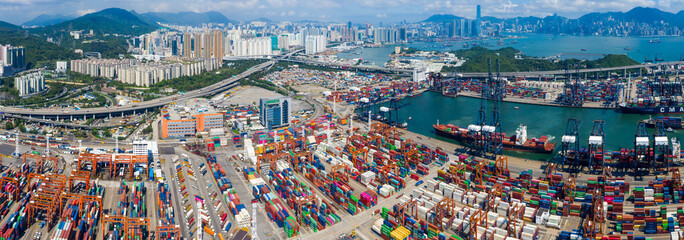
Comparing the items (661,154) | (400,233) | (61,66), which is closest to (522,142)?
(661,154)

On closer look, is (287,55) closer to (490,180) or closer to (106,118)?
(106,118)

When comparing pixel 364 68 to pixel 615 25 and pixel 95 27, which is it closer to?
pixel 95 27

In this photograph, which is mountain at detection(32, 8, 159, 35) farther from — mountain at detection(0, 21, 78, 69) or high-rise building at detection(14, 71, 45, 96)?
high-rise building at detection(14, 71, 45, 96)

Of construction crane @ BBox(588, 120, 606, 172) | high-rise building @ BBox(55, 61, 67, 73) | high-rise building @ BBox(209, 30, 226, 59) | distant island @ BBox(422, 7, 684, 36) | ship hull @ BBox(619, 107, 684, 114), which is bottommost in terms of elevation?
construction crane @ BBox(588, 120, 606, 172)

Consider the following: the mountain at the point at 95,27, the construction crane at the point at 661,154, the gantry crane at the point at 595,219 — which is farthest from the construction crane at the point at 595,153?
the mountain at the point at 95,27

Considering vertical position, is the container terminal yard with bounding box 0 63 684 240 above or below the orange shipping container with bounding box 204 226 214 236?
above

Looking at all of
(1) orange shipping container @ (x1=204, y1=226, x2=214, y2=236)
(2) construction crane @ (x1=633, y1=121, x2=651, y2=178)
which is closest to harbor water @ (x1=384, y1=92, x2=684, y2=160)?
→ (2) construction crane @ (x1=633, y1=121, x2=651, y2=178)
